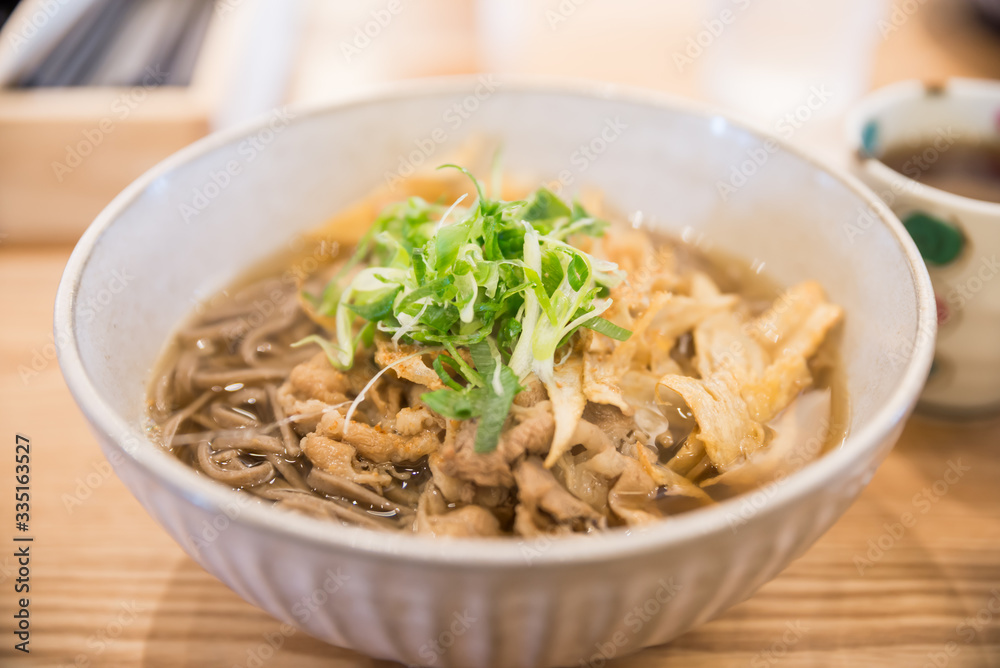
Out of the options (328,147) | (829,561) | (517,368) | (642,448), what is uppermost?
(328,147)

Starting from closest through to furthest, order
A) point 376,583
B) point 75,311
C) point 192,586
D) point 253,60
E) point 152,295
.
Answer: point 376,583, point 75,311, point 192,586, point 152,295, point 253,60

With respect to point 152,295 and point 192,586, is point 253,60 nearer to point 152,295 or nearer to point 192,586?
point 152,295

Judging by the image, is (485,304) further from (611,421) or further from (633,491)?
(633,491)

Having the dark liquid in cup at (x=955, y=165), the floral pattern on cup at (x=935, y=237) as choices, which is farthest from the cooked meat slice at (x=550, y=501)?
the dark liquid in cup at (x=955, y=165)

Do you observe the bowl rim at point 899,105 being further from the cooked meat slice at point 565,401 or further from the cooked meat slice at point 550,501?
the cooked meat slice at point 550,501

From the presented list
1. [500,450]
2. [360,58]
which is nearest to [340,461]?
[500,450]

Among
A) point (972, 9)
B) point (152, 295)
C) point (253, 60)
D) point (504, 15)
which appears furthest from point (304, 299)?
point (972, 9)
